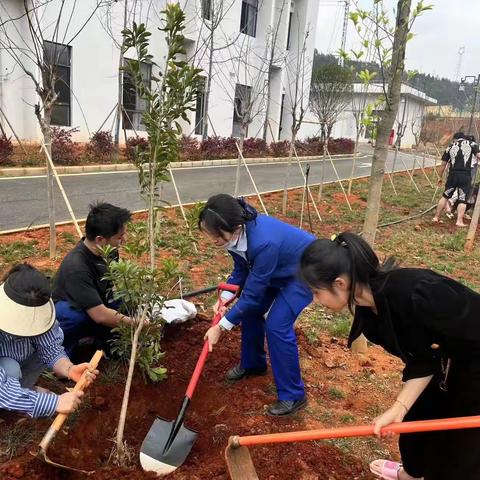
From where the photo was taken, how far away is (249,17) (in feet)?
Answer: 69.3

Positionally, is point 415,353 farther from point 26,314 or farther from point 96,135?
point 96,135

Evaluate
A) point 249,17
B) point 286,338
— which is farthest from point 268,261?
point 249,17

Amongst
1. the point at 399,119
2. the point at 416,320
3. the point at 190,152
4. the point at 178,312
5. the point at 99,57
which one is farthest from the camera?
the point at 399,119

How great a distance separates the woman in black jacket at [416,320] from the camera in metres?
→ 1.66

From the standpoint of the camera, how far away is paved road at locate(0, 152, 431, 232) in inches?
272

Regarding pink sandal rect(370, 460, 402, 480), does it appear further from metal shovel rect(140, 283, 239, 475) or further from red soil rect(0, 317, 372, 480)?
metal shovel rect(140, 283, 239, 475)

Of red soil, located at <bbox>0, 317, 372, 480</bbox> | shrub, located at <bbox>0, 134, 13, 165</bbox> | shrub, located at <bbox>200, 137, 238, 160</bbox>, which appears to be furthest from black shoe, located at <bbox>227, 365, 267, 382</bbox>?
shrub, located at <bbox>200, 137, 238, 160</bbox>

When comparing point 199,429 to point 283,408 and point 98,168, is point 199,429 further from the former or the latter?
point 98,168

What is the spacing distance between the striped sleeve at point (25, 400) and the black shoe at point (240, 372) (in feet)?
4.28

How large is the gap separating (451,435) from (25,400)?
1.79 m

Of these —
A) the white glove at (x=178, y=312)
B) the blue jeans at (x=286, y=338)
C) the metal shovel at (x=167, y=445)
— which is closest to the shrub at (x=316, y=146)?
the white glove at (x=178, y=312)

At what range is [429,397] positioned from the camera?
6.61 feet

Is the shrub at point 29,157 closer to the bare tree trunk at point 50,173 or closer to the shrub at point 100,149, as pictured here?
the shrub at point 100,149

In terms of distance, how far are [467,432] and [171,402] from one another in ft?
5.39
